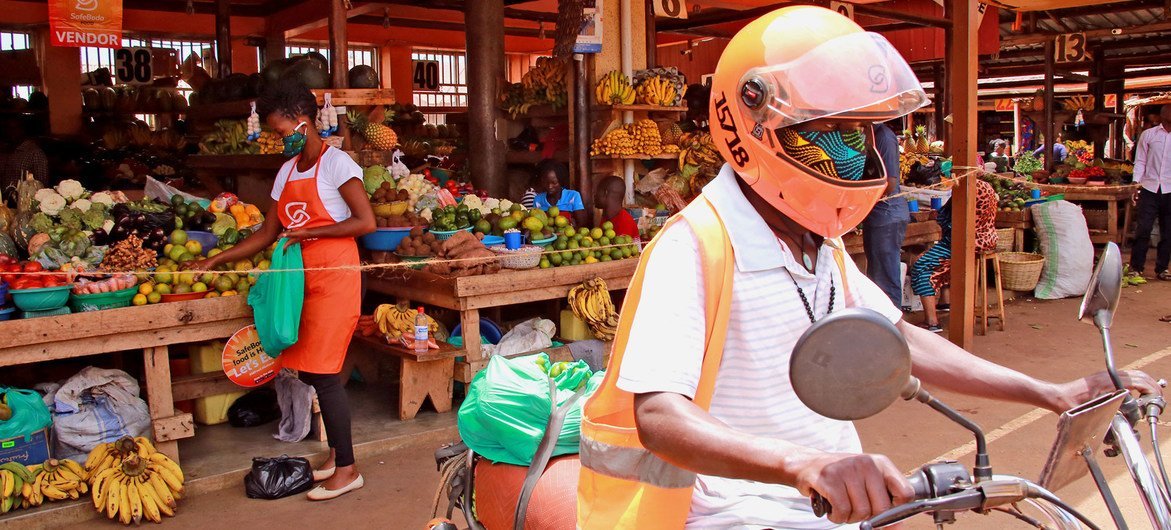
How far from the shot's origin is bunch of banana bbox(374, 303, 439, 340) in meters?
5.95

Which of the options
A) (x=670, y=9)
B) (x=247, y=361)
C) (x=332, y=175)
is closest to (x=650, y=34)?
(x=670, y=9)

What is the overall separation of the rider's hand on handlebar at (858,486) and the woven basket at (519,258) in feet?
15.5

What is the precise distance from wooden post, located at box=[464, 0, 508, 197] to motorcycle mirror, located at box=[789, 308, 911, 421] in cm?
760

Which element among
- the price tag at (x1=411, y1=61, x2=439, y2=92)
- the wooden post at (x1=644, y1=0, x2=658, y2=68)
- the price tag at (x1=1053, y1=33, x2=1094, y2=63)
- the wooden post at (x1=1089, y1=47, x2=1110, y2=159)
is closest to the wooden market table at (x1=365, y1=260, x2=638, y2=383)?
the wooden post at (x1=644, y1=0, x2=658, y2=68)

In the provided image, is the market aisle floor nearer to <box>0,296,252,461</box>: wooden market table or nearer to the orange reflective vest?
<box>0,296,252,461</box>: wooden market table

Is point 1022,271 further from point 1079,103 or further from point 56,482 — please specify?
point 1079,103

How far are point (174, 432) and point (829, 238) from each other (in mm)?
4149

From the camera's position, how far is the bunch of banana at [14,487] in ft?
14.6

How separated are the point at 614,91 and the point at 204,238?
3.44m

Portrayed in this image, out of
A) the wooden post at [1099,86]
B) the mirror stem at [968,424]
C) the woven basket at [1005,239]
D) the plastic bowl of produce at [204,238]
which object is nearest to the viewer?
the mirror stem at [968,424]

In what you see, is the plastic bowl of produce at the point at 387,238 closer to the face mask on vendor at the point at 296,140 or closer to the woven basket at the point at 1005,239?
the face mask on vendor at the point at 296,140

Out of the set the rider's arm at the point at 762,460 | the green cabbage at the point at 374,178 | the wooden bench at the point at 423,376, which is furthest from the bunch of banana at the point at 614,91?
→ the rider's arm at the point at 762,460

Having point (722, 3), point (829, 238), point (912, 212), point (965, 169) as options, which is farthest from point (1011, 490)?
point (722, 3)

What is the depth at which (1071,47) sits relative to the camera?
14312mm
